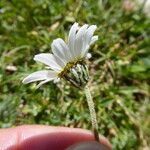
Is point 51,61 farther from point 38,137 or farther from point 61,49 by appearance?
point 38,137

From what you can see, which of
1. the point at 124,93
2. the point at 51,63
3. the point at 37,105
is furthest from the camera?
the point at 124,93

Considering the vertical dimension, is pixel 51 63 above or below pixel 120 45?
below

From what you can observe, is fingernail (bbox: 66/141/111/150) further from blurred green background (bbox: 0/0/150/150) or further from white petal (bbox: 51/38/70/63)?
blurred green background (bbox: 0/0/150/150)

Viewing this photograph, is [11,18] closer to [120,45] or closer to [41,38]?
[41,38]

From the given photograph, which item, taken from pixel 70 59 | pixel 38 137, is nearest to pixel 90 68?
pixel 38 137

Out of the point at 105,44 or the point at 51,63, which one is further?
the point at 105,44

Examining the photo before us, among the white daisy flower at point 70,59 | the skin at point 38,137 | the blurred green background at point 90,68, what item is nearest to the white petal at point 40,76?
the white daisy flower at point 70,59

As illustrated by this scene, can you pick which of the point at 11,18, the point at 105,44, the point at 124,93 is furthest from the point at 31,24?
the point at 124,93

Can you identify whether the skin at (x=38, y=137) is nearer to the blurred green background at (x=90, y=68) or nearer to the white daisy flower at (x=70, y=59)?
the blurred green background at (x=90, y=68)
